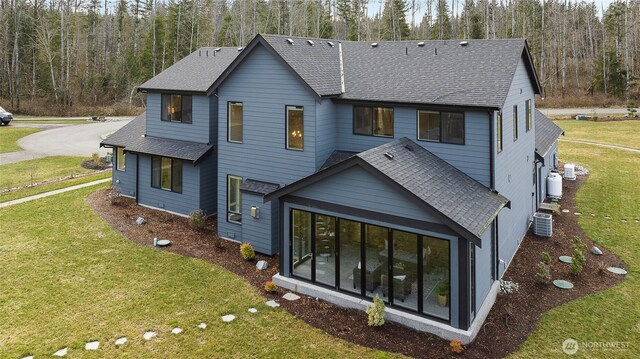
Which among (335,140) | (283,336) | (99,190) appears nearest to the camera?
(283,336)

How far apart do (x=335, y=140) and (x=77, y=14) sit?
205 feet

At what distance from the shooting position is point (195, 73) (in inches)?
771

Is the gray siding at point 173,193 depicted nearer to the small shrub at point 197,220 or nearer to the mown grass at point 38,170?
the small shrub at point 197,220

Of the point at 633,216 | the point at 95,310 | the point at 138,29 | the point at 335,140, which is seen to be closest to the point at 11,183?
the point at 95,310

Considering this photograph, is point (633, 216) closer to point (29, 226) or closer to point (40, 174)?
point (29, 226)

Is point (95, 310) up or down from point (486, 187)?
down

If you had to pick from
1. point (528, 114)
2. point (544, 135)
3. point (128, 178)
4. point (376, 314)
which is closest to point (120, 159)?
point (128, 178)

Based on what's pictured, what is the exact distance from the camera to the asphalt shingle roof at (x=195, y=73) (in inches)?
719

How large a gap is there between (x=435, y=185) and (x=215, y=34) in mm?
60132

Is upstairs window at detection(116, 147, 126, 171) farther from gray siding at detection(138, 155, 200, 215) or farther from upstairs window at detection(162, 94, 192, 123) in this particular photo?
upstairs window at detection(162, 94, 192, 123)

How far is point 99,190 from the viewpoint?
73.0 ft

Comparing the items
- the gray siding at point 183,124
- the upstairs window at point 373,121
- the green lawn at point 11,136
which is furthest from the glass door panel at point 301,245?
the green lawn at point 11,136

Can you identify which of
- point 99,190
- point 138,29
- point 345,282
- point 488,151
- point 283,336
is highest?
point 138,29

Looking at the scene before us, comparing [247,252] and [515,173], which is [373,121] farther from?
[247,252]
